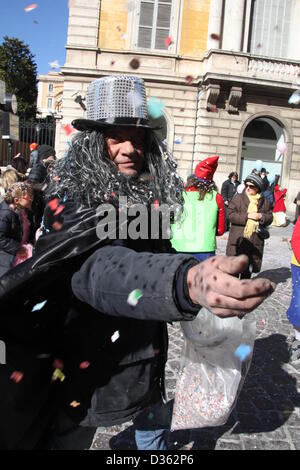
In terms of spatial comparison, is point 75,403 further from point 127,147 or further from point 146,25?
point 146,25

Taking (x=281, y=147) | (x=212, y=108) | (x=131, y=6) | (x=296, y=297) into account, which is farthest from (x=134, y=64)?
(x=296, y=297)

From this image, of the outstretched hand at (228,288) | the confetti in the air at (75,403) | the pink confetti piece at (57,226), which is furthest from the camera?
the confetti in the air at (75,403)

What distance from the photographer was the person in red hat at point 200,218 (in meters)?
4.32

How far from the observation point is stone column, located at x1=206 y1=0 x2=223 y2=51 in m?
15.0

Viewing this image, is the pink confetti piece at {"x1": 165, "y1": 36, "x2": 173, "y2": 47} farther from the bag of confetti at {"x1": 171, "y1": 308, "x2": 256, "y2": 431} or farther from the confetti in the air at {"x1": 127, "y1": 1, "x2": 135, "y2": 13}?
the bag of confetti at {"x1": 171, "y1": 308, "x2": 256, "y2": 431}

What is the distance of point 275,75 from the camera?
51.0ft

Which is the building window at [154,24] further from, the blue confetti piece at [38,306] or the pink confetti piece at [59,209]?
the blue confetti piece at [38,306]

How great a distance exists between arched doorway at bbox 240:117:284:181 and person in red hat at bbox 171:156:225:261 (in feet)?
40.5

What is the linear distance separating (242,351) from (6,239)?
2.83 metres

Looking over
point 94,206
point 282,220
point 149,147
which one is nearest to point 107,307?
point 94,206

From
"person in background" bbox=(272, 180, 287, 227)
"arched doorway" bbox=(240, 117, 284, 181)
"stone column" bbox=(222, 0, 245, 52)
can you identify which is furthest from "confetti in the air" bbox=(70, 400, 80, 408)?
"stone column" bbox=(222, 0, 245, 52)

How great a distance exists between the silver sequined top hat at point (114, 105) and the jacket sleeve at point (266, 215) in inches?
156

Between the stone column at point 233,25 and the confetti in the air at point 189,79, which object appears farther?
the confetti in the air at point 189,79

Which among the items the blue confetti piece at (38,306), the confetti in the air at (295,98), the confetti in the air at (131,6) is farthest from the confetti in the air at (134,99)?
the confetti in the air at (131,6)
